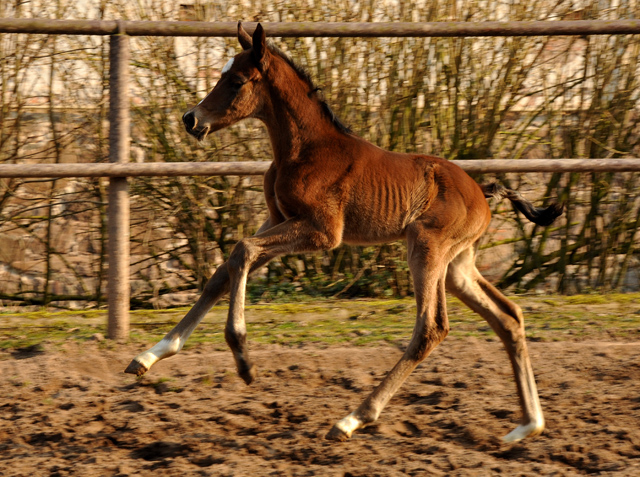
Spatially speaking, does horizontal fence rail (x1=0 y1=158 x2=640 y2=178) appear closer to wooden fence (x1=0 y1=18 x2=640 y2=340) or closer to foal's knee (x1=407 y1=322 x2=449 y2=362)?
wooden fence (x1=0 y1=18 x2=640 y2=340)

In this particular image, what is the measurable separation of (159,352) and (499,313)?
4.80 ft

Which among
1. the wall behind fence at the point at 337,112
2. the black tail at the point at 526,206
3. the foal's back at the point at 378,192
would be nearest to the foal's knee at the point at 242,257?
the foal's back at the point at 378,192

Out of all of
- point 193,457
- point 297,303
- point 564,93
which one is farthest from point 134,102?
point 193,457

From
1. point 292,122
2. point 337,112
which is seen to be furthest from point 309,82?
point 337,112

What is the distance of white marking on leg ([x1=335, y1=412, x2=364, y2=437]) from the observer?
9.95 feet

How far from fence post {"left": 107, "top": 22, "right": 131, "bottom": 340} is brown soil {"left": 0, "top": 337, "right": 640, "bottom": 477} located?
0.75 ft

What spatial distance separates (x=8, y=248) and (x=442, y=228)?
14.0 ft

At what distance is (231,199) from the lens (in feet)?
19.5

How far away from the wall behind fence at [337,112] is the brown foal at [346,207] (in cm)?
238

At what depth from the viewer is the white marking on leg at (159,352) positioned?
3043 millimetres

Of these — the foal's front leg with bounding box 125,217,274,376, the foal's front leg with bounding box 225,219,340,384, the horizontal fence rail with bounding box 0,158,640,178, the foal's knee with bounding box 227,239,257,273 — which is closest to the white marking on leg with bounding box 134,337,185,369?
the foal's front leg with bounding box 125,217,274,376

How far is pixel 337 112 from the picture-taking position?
19.5 feet

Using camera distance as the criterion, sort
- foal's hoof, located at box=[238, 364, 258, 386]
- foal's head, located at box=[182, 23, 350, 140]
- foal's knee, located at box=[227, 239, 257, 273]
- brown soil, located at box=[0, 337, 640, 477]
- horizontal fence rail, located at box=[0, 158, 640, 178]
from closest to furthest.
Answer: brown soil, located at box=[0, 337, 640, 477] < foal's hoof, located at box=[238, 364, 258, 386] < foal's knee, located at box=[227, 239, 257, 273] < foal's head, located at box=[182, 23, 350, 140] < horizontal fence rail, located at box=[0, 158, 640, 178]

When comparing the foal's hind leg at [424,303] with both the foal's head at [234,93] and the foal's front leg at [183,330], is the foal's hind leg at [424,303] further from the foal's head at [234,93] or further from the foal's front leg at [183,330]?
the foal's head at [234,93]
